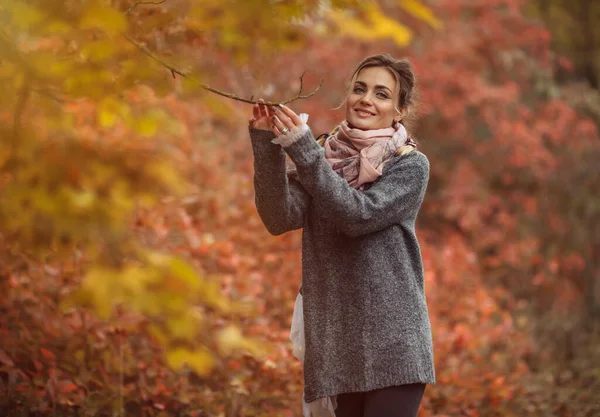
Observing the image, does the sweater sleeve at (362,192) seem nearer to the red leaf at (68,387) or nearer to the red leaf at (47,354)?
the red leaf at (68,387)

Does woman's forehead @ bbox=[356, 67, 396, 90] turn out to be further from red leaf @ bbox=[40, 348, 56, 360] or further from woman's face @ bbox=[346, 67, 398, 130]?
red leaf @ bbox=[40, 348, 56, 360]

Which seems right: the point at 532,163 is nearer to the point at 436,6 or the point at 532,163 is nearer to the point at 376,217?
the point at 436,6

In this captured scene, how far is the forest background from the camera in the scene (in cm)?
284

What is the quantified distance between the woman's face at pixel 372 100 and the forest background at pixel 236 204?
0.41 metres

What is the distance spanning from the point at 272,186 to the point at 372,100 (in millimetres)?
515

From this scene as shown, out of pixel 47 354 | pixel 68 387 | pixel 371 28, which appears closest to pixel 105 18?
pixel 68 387

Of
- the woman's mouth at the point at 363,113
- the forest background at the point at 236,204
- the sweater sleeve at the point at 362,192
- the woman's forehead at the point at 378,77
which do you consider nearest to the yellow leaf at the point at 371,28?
the forest background at the point at 236,204

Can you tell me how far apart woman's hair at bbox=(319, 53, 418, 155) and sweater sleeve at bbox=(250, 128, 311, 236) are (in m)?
0.40

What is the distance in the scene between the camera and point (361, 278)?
8.59 ft

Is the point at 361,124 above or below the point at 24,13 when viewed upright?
below

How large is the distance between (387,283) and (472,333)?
393 cm

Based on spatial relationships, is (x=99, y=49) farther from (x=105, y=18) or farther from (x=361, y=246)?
(x=361, y=246)

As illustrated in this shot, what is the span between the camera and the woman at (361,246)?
2.53m

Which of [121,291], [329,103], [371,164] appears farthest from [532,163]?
[121,291]
